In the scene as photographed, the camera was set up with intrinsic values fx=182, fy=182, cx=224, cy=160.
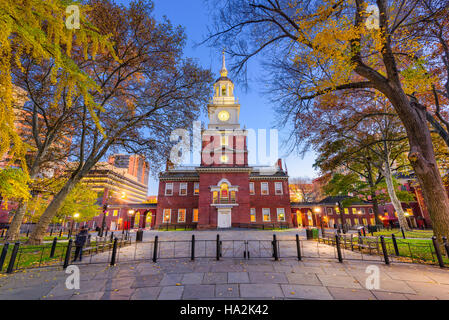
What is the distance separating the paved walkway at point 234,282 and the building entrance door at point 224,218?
69.5ft

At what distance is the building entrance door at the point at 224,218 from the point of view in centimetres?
2725

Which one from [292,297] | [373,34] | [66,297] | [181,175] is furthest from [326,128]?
[181,175]

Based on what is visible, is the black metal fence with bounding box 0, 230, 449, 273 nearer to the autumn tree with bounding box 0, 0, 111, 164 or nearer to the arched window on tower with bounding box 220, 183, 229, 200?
the autumn tree with bounding box 0, 0, 111, 164

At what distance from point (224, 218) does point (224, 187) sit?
187 inches

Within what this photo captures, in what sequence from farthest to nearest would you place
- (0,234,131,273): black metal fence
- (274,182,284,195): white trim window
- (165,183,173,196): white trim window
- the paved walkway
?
(274,182,284,195): white trim window
(165,183,173,196): white trim window
(0,234,131,273): black metal fence
the paved walkway

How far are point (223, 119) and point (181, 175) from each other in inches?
520

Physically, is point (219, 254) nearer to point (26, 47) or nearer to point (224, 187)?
point (26, 47)

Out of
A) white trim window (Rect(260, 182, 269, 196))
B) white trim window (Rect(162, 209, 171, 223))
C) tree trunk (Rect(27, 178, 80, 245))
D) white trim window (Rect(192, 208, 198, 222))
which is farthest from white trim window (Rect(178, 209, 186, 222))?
tree trunk (Rect(27, 178, 80, 245))

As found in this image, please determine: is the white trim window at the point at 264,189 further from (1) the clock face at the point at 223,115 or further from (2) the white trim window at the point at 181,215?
(2) the white trim window at the point at 181,215

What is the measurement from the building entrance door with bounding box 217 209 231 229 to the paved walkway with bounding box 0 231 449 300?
21.2 metres

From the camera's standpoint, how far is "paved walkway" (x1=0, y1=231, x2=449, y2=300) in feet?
13.9

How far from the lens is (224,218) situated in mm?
27672
